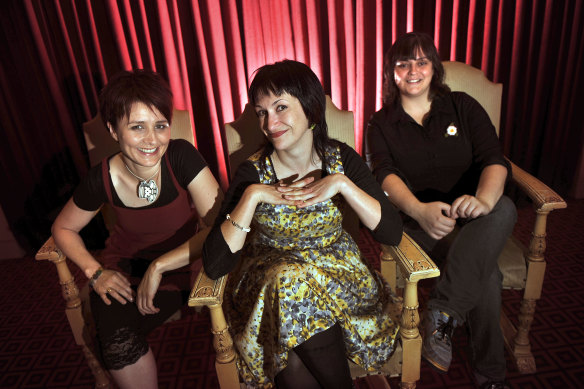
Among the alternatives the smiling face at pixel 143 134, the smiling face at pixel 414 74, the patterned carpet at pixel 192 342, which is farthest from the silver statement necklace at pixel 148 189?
the smiling face at pixel 414 74

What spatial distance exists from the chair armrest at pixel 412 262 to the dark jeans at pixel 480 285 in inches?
8.2

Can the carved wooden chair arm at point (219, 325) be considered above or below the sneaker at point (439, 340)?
above

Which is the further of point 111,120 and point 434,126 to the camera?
point 434,126

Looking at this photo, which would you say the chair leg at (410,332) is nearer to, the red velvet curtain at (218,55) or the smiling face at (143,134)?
the smiling face at (143,134)

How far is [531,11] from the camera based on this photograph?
287 cm

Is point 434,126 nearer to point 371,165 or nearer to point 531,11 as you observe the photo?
point 371,165

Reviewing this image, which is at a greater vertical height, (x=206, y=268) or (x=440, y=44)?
(x=440, y=44)

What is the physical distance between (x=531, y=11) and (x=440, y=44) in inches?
27.4

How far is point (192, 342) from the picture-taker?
2.24m

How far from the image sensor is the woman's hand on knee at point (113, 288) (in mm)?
1502

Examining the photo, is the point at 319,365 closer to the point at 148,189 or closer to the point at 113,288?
the point at 113,288

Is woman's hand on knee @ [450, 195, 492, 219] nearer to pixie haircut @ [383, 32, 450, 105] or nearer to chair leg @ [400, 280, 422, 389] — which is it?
chair leg @ [400, 280, 422, 389]

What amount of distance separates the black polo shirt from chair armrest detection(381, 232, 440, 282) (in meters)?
0.43

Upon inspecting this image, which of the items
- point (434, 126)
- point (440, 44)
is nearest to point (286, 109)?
point (434, 126)
